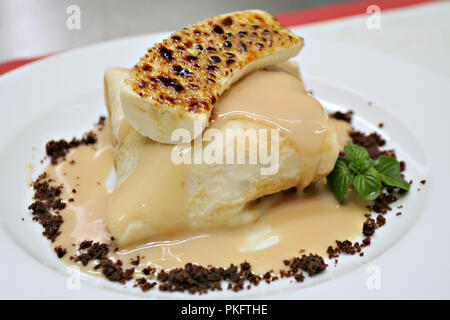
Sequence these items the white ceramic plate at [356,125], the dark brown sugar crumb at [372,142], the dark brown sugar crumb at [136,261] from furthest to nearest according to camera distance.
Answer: the dark brown sugar crumb at [372,142] < the dark brown sugar crumb at [136,261] < the white ceramic plate at [356,125]

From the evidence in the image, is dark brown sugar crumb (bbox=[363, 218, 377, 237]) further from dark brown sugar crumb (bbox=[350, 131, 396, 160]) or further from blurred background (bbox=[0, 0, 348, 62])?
blurred background (bbox=[0, 0, 348, 62])

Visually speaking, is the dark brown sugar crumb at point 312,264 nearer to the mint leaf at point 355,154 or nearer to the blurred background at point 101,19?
the mint leaf at point 355,154

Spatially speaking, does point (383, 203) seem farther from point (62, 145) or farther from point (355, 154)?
point (62, 145)

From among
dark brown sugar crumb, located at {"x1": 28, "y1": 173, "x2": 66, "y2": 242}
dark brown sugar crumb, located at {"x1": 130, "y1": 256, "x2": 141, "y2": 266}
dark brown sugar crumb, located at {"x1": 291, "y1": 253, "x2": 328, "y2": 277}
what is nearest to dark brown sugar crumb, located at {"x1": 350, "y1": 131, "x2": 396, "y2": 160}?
dark brown sugar crumb, located at {"x1": 291, "y1": 253, "x2": 328, "y2": 277}

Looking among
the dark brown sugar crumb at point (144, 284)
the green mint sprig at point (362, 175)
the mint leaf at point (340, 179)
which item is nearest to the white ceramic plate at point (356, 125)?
the dark brown sugar crumb at point (144, 284)

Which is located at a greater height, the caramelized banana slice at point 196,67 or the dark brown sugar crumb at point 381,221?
the caramelized banana slice at point 196,67
